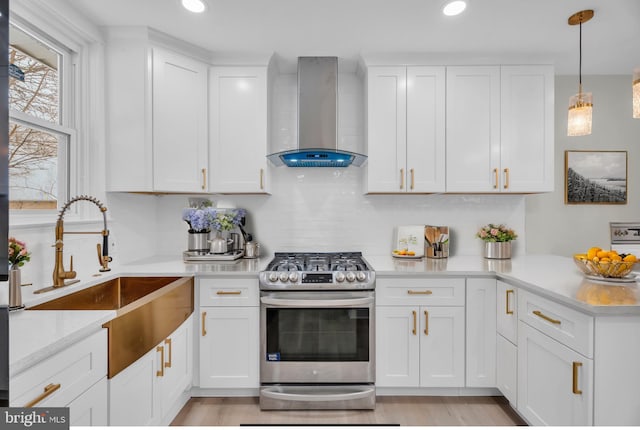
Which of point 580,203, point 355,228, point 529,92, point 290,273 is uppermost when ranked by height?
point 529,92

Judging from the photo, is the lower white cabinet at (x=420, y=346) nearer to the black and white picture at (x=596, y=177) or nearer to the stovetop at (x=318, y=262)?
the stovetop at (x=318, y=262)

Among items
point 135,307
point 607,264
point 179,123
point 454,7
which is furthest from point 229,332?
point 454,7

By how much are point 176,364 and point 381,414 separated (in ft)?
4.28

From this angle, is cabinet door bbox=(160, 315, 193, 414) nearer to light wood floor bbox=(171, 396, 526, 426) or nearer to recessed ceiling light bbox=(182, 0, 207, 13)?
light wood floor bbox=(171, 396, 526, 426)

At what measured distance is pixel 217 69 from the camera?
2.50 metres

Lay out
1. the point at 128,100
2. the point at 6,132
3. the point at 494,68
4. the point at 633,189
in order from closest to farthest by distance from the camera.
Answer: the point at 6,132 < the point at 128,100 < the point at 494,68 < the point at 633,189

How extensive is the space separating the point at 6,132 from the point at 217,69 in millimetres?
2246

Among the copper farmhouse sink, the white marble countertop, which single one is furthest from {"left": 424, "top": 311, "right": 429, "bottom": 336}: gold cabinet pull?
the copper farmhouse sink

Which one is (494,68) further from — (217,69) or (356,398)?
(356,398)

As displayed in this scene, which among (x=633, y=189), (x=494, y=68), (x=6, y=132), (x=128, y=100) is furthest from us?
(x=633, y=189)

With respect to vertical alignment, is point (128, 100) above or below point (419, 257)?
above

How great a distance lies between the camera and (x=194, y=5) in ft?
6.29

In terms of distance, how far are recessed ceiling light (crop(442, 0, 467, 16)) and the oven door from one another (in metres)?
1.81

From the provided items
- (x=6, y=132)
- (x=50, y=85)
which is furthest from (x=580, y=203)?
(x=50, y=85)
